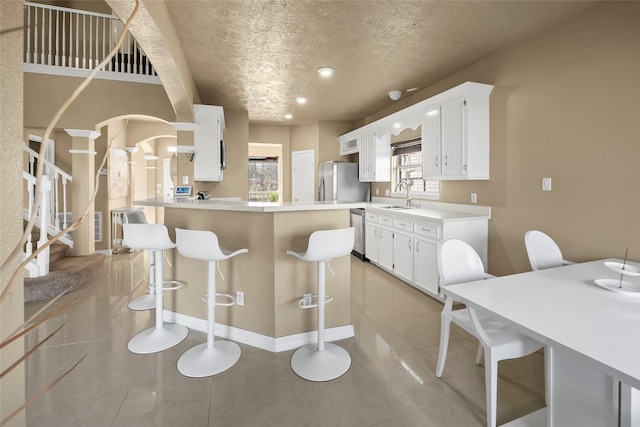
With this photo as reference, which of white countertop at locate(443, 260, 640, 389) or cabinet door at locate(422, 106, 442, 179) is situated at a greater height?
cabinet door at locate(422, 106, 442, 179)

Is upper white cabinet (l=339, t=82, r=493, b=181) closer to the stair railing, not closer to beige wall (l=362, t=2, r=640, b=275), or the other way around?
beige wall (l=362, t=2, r=640, b=275)

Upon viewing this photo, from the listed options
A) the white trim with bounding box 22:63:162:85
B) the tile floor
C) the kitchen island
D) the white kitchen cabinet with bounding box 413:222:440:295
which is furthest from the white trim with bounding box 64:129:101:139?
the white kitchen cabinet with bounding box 413:222:440:295

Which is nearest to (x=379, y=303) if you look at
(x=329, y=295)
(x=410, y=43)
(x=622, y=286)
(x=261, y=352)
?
(x=329, y=295)

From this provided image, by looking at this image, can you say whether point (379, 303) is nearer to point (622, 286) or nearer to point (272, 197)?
point (622, 286)

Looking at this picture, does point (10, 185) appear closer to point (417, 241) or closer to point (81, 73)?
point (417, 241)

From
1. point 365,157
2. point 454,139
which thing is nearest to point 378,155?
point 365,157

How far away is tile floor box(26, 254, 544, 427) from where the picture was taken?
1806mm

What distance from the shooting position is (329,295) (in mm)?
2727

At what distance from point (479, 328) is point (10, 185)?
1980 mm

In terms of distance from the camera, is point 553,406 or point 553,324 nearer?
point 553,324

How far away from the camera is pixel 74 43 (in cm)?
512

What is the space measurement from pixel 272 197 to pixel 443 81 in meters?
5.53

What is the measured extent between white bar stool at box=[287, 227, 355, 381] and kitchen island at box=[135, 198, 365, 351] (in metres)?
0.18

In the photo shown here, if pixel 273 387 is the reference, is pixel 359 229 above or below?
above
